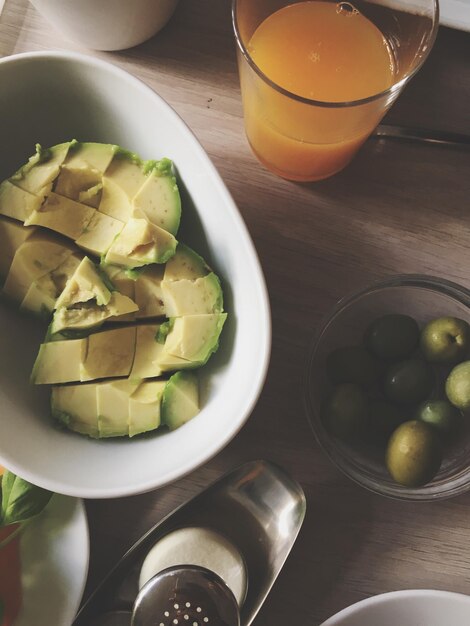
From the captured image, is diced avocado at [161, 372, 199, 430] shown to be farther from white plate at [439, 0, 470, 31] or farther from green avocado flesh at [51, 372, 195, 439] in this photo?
white plate at [439, 0, 470, 31]

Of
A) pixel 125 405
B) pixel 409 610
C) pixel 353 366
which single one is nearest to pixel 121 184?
pixel 125 405

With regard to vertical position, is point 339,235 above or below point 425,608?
above

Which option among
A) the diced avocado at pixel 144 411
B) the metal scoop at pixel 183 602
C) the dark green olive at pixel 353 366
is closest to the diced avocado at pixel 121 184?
the diced avocado at pixel 144 411

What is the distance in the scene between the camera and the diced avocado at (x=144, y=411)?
784 millimetres

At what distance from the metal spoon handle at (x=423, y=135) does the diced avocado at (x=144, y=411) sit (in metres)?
0.46

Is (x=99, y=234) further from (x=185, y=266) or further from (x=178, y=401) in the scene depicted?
(x=178, y=401)

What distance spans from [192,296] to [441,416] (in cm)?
35

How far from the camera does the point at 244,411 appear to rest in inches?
28.5

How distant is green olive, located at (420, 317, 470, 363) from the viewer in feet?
2.83

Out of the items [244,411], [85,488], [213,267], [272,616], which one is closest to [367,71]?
[213,267]

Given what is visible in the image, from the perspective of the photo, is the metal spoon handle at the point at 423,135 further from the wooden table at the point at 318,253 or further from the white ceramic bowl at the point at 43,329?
the white ceramic bowl at the point at 43,329

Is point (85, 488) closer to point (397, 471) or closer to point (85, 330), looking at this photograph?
point (85, 330)

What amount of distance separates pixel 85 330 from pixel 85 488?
7.0 inches

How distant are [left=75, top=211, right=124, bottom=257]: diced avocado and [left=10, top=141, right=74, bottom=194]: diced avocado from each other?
7 cm
